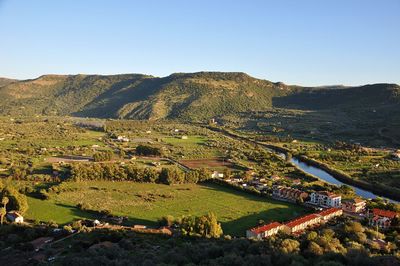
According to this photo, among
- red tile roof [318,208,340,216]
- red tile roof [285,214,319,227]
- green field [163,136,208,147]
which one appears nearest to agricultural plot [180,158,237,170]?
green field [163,136,208,147]

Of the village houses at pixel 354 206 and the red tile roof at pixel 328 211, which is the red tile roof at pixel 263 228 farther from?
the village houses at pixel 354 206

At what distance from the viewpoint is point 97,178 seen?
52.8 meters

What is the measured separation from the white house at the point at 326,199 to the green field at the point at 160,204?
302cm

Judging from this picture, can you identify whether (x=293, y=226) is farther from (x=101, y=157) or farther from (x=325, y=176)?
(x=101, y=157)

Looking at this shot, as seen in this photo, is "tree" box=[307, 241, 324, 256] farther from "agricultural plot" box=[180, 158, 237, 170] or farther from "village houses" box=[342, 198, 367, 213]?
"agricultural plot" box=[180, 158, 237, 170]

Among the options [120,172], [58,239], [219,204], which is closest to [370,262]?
[58,239]

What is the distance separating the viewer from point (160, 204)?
43.0 m

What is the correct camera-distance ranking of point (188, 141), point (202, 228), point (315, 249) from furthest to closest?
point (188, 141)
point (202, 228)
point (315, 249)

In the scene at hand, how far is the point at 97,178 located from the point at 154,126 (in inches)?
3218

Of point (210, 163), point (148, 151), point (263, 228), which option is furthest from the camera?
point (148, 151)

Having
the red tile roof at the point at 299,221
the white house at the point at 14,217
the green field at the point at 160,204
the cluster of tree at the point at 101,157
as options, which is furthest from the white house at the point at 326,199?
the cluster of tree at the point at 101,157

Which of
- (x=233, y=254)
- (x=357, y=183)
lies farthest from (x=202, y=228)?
(x=357, y=183)

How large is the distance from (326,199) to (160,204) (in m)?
17.7

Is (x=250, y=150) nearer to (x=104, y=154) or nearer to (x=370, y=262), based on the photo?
(x=104, y=154)
